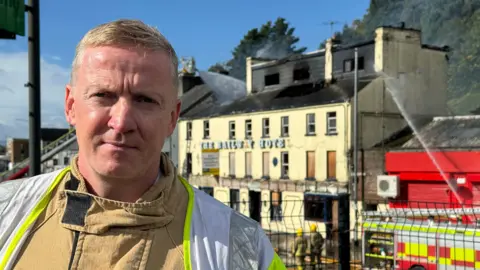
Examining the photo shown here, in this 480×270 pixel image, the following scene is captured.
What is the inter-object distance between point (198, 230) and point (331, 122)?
996 inches

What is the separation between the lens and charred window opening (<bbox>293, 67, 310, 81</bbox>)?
33.4 metres

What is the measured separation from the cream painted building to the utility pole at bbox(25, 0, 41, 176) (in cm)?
1925

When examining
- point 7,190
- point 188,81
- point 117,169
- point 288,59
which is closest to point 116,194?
point 117,169

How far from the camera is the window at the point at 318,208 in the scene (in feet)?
87.9

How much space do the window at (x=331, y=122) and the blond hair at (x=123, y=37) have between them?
82.1 feet

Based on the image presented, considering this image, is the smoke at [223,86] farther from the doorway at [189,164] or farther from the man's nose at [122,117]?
the man's nose at [122,117]

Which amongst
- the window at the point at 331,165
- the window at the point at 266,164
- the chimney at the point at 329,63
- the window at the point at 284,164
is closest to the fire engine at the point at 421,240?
the window at the point at 331,165

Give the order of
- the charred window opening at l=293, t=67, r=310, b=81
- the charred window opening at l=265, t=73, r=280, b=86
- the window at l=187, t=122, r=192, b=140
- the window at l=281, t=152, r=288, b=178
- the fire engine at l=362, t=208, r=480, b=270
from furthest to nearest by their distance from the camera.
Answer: the window at l=187, t=122, r=192, b=140, the charred window opening at l=265, t=73, r=280, b=86, the charred window opening at l=293, t=67, r=310, b=81, the window at l=281, t=152, r=288, b=178, the fire engine at l=362, t=208, r=480, b=270

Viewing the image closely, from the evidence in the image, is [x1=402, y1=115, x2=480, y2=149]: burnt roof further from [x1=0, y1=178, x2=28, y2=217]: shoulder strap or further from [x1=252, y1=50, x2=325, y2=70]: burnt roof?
[x1=0, y1=178, x2=28, y2=217]: shoulder strap

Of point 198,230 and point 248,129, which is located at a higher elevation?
point 248,129

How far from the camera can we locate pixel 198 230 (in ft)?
6.48

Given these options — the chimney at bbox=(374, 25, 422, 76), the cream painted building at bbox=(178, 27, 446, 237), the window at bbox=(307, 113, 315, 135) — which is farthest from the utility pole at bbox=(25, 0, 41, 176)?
the chimney at bbox=(374, 25, 422, 76)

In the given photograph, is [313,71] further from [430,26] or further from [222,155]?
[430,26]

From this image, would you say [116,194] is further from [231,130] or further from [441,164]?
[231,130]
